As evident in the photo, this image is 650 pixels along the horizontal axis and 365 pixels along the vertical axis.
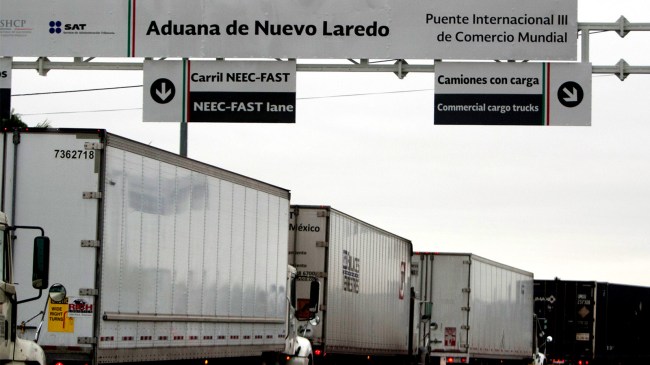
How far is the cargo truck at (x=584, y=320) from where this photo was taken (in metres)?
46.4

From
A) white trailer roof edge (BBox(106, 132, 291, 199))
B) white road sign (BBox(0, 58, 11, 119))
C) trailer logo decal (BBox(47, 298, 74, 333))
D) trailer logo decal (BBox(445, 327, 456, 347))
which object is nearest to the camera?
trailer logo decal (BBox(47, 298, 74, 333))

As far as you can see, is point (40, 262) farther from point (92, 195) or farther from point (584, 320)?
point (584, 320)

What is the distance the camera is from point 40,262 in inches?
531

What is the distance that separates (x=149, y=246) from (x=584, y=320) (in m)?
30.8

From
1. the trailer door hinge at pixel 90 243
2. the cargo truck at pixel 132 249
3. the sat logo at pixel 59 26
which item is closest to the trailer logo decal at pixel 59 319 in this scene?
the cargo truck at pixel 132 249

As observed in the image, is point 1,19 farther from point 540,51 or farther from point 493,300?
point 493,300

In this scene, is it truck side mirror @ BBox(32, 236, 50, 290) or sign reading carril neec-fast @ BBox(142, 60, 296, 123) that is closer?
truck side mirror @ BBox(32, 236, 50, 290)

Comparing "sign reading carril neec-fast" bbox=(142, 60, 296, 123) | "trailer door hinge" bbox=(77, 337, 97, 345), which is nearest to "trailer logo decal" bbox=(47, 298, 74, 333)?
"trailer door hinge" bbox=(77, 337, 97, 345)

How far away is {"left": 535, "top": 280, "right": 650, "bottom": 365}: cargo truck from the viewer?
46438 mm

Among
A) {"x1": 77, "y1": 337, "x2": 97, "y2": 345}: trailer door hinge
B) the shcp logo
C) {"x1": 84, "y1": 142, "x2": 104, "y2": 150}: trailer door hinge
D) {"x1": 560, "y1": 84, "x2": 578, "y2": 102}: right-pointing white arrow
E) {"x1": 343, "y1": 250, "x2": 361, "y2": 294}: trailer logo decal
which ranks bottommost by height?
{"x1": 77, "y1": 337, "x2": 97, "y2": 345}: trailer door hinge

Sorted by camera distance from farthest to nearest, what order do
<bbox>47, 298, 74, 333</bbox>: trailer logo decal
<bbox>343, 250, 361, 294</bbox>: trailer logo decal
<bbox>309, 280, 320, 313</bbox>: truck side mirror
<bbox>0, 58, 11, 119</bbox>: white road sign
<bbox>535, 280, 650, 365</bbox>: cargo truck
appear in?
<bbox>535, 280, 650, 365</bbox>: cargo truck, <bbox>343, 250, 361, 294</bbox>: trailer logo decal, <bbox>309, 280, 320, 313</bbox>: truck side mirror, <bbox>0, 58, 11, 119</bbox>: white road sign, <bbox>47, 298, 74, 333</bbox>: trailer logo decal

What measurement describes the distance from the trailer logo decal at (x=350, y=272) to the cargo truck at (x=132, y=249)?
6149mm

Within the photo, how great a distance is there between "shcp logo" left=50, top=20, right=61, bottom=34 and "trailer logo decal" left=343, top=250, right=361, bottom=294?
8325 millimetres

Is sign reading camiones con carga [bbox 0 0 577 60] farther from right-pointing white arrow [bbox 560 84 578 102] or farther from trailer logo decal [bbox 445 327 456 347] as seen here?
trailer logo decal [bbox 445 327 456 347]
